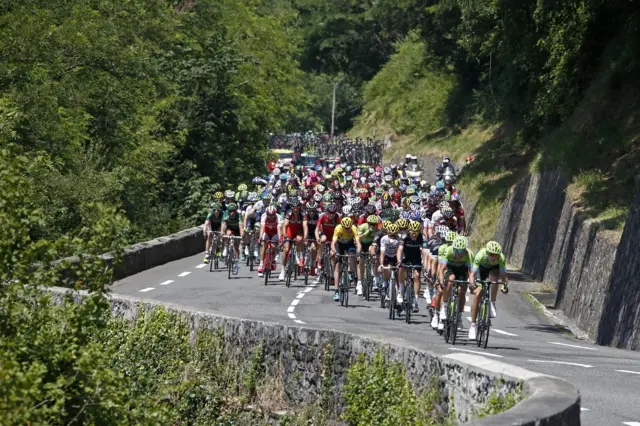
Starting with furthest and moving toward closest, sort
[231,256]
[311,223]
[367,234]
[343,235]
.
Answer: [231,256] → [311,223] → [343,235] → [367,234]

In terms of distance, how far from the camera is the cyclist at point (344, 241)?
85.0 ft

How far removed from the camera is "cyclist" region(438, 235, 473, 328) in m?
19.5

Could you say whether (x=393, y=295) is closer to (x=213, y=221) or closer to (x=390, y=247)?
(x=390, y=247)

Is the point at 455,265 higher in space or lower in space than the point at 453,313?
higher

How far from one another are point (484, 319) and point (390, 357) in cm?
744

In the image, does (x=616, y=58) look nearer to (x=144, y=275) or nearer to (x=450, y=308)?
(x=144, y=275)

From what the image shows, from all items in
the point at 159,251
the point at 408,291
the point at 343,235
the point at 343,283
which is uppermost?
the point at 343,235

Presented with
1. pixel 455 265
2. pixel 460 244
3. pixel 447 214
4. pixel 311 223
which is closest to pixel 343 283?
pixel 447 214

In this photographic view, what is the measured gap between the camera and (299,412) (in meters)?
13.4

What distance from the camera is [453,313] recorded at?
19.2 meters

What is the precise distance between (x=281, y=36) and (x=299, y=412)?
6854 cm

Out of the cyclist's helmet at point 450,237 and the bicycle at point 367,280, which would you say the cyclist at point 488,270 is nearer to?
the cyclist's helmet at point 450,237

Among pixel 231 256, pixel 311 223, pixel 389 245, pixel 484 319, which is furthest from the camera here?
pixel 231 256

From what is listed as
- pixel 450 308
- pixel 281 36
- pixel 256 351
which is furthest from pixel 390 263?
pixel 281 36
